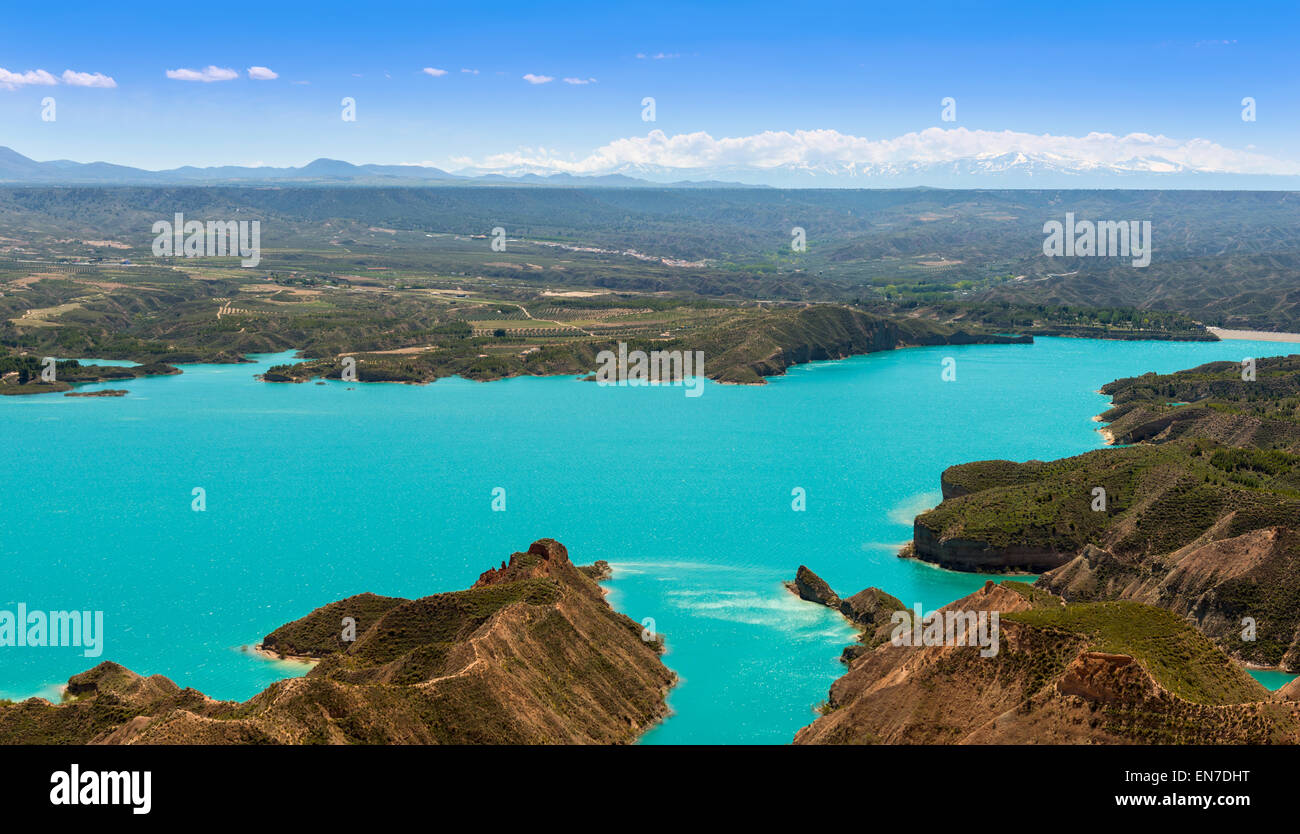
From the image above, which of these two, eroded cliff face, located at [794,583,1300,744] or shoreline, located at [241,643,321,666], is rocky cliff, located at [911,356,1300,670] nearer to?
eroded cliff face, located at [794,583,1300,744]

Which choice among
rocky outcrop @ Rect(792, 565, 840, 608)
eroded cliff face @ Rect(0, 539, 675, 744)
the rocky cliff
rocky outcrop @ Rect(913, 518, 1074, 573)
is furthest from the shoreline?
the rocky cliff

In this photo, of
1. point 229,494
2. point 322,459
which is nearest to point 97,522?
point 229,494

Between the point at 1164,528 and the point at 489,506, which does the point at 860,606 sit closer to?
the point at 1164,528

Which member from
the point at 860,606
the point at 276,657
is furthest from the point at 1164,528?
the point at 276,657

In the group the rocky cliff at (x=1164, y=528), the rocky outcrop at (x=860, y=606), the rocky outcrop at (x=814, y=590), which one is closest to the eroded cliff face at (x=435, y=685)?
the rocky outcrop at (x=860, y=606)

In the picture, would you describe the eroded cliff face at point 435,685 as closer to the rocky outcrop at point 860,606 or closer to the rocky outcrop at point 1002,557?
the rocky outcrop at point 860,606
